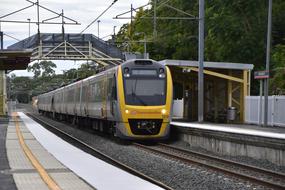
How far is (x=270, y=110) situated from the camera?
3456 cm

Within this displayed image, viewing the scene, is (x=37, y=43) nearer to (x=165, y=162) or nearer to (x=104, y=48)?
(x=104, y=48)

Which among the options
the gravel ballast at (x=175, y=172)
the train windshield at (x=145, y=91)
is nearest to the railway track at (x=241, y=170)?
the gravel ballast at (x=175, y=172)

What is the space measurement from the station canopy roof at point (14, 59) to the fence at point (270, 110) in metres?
13.9

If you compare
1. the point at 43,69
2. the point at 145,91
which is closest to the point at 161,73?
the point at 145,91

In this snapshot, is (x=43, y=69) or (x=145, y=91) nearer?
(x=145, y=91)

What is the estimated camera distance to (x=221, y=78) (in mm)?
38125

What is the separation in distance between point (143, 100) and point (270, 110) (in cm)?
1507

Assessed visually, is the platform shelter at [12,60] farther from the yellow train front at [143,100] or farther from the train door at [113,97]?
the yellow train front at [143,100]

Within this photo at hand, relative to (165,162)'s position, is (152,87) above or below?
above

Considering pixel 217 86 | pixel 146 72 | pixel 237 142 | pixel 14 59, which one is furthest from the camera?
pixel 217 86

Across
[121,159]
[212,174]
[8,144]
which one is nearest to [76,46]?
[8,144]

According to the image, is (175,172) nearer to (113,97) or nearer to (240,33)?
(113,97)

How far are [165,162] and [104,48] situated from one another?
114 ft

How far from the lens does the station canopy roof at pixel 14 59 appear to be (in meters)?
32.6
